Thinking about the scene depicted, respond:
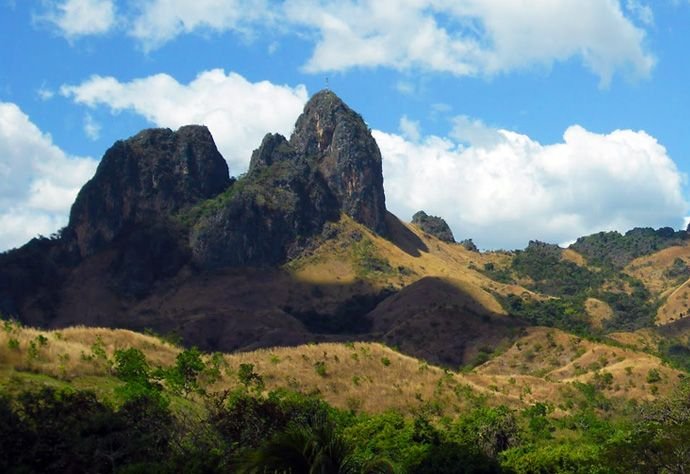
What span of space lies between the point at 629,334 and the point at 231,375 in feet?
321

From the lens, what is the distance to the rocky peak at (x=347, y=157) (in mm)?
169625

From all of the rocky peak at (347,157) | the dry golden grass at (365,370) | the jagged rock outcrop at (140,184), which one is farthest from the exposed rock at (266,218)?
the dry golden grass at (365,370)

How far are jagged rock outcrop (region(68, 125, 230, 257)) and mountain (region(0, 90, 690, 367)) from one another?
0.25 m

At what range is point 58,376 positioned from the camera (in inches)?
1109

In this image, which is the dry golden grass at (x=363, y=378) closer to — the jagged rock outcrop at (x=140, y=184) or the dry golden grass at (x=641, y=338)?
the dry golden grass at (x=641, y=338)

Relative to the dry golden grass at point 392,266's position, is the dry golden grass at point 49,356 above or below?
below

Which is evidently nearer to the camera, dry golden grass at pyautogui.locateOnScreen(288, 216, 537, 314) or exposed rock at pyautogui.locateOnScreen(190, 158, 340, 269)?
dry golden grass at pyautogui.locateOnScreen(288, 216, 537, 314)

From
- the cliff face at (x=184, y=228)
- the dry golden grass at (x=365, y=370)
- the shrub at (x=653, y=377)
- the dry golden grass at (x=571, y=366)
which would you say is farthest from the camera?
the cliff face at (x=184, y=228)

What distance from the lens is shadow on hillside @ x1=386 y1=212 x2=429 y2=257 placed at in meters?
176

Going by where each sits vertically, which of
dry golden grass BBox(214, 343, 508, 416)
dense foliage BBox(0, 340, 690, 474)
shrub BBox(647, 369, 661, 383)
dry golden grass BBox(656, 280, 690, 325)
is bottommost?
Answer: dense foliage BBox(0, 340, 690, 474)

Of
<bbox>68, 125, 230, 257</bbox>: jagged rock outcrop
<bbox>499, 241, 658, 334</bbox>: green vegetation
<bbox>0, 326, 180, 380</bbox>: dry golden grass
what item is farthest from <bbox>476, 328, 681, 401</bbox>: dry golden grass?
<bbox>68, 125, 230, 257</bbox>: jagged rock outcrop

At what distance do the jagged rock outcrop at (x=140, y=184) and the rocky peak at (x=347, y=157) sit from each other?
2339 centimetres

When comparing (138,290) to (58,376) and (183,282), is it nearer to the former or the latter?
(183,282)

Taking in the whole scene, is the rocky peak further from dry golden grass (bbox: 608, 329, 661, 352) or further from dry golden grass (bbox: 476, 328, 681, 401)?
dry golden grass (bbox: 476, 328, 681, 401)
